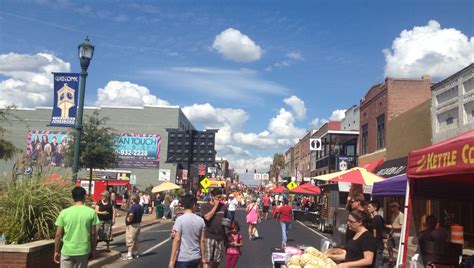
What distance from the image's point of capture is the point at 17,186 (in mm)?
9469

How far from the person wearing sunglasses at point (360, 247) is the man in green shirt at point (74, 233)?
11.7 feet

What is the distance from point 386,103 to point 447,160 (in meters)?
26.8

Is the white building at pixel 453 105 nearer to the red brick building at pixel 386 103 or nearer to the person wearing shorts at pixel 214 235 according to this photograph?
the red brick building at pixel 386 103

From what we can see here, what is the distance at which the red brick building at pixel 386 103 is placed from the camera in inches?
1229

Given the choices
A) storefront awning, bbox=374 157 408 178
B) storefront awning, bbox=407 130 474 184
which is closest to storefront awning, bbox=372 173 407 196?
storefront awning, bbox=407 130 474 184

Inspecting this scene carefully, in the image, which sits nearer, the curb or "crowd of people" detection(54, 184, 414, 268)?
"crowd of people" detection(54, 184, 414, 268)

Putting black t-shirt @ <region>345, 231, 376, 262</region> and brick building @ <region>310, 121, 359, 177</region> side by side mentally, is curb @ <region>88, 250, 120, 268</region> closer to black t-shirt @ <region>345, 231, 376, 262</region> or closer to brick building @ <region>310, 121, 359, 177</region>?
black t-shirt @ <region>345, 231, 376, 262</region>

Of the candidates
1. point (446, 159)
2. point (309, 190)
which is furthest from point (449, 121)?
point (309, 190)

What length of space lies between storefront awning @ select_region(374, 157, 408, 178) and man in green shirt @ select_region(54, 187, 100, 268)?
17.3m

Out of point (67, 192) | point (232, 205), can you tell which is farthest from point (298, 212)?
point (67, 192)

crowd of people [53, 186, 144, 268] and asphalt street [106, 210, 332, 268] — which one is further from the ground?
crowd of people [53, 186, 144, 268]

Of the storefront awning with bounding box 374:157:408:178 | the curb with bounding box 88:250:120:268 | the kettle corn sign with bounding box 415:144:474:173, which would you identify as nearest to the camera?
the kettle corn sign with bounding box 415:144:474:173

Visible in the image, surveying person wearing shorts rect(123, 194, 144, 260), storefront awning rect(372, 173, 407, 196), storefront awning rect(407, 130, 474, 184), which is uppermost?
storefront awning rect(407, 130, 474, 184)

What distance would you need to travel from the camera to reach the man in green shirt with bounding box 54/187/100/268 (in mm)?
6980
